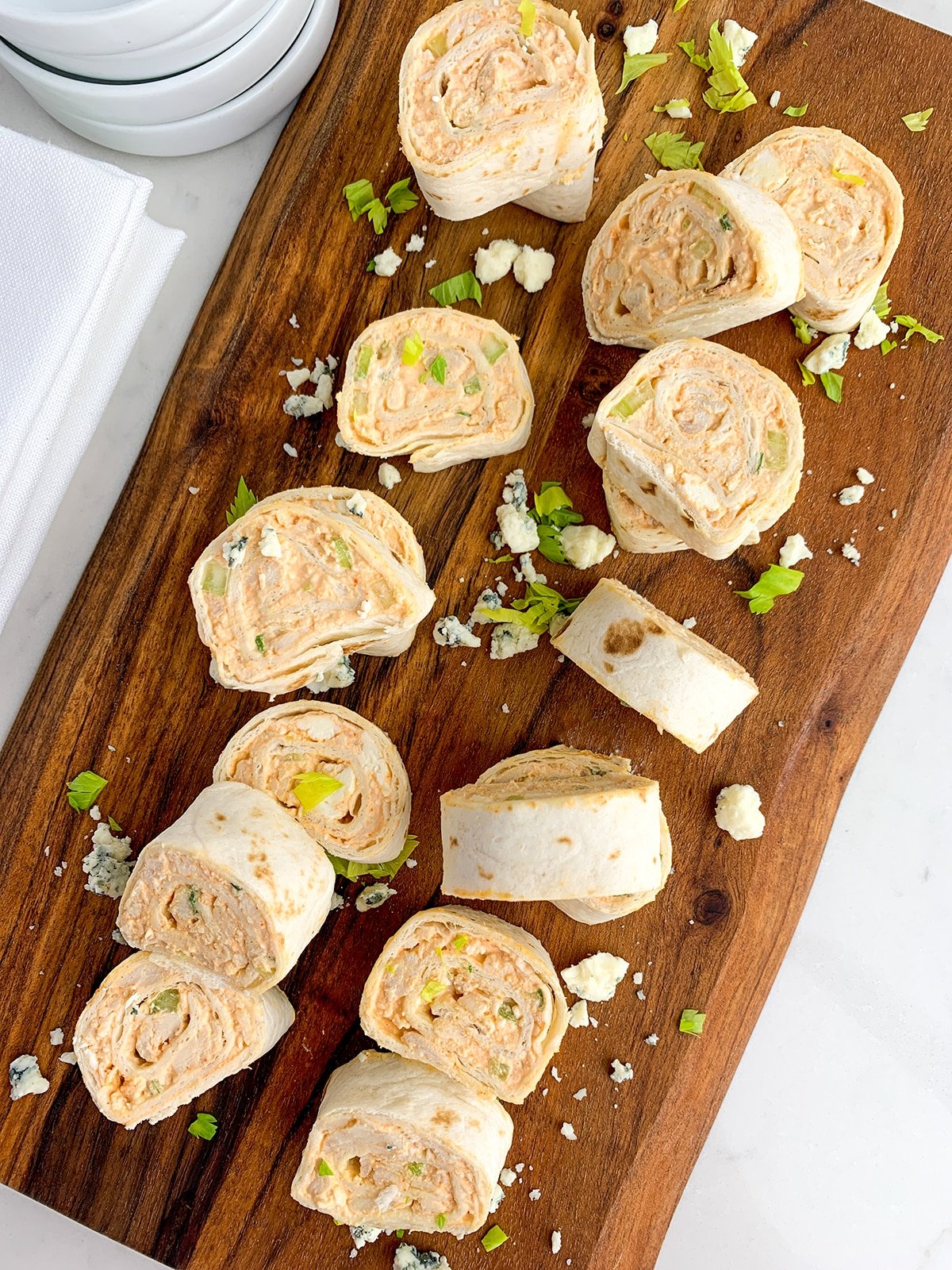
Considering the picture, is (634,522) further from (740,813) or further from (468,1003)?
(468,1003)

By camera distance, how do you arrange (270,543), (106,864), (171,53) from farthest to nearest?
(106,864) → (270,543) → (171,53)

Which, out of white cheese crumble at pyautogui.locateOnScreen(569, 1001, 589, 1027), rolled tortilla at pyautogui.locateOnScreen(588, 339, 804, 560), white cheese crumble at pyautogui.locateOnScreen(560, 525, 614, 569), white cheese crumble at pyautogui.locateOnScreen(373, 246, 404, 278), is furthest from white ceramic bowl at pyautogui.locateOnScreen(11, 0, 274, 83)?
white cheese crumble at pyautogui.locateOnScreen(569, 1001, 589, 1027)

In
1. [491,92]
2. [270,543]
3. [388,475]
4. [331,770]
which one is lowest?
[331,770]

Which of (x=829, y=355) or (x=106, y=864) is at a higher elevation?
(x=829, y=355)

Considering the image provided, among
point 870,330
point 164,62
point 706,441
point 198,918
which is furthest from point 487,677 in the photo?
point 164,62

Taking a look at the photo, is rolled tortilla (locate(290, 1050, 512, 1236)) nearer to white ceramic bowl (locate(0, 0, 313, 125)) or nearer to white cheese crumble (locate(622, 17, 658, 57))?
white ceramic bowl (locate(0, 0, 313, 125))

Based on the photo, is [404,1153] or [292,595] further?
[404,1153]

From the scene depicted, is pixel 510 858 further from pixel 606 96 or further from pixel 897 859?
pixel 606 96
